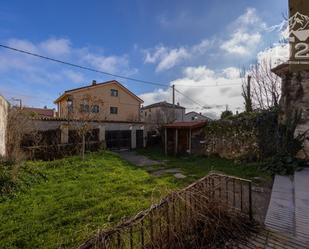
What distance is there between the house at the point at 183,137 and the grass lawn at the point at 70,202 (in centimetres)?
543

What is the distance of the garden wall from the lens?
376 inches

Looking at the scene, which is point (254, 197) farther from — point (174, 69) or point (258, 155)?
point (174, 69)

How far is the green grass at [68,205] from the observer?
12.3 ft

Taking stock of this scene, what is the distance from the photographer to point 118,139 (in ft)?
54.9

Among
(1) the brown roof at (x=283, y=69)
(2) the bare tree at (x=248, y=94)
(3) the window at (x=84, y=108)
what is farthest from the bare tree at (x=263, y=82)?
(3) the window at (x=84, y=108)

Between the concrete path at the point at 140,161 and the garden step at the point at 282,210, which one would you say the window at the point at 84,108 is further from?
the garden step at the point at 282,210

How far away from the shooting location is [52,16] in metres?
8.42

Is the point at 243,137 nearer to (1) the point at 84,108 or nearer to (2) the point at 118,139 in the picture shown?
(1) the point at 84,108

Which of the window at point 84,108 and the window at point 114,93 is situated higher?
the window at point 114,93

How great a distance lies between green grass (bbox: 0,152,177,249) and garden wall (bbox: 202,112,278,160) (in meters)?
4.79

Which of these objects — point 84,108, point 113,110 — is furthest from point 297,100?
point 113,110

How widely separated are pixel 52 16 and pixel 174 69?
1116cm

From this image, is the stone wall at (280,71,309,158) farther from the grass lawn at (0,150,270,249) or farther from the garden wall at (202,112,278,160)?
the grass lawn at (0,150,270,249)

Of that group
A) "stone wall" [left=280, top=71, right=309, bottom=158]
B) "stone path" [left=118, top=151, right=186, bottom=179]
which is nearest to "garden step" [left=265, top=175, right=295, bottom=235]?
"stone path" [left=118, top=151, right=186, bottom=179]
